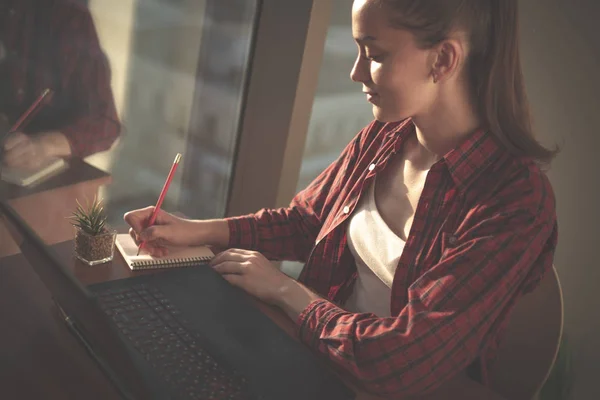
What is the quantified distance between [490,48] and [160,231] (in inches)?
25.7

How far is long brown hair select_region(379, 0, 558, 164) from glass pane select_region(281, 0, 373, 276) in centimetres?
102

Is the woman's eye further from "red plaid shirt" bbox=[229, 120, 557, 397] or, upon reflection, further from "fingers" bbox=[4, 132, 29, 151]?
"fingers" bbox=[4, 132, 29, 151]

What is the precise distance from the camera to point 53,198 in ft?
4.68

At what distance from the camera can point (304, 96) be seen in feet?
6.31

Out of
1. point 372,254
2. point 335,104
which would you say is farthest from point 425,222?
point 335,104

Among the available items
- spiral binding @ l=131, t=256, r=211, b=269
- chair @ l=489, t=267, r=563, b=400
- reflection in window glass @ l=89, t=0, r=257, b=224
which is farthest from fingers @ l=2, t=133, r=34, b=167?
chair @ l=489, t=267, r=563, b=400

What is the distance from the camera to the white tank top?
122 centimetres

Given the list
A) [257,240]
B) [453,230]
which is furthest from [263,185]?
[453,230]

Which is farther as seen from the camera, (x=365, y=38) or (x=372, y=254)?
(x=372, y=254)

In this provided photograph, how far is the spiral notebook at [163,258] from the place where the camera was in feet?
3.76

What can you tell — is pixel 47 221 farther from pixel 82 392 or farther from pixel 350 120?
pixel 350 120

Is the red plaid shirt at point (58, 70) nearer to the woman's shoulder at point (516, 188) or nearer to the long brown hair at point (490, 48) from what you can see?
the long brown hair at point (490, 48)

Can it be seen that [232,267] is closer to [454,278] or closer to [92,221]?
[92,221]

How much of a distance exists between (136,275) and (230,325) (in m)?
0.20
